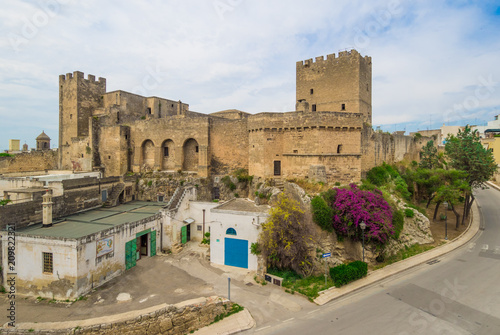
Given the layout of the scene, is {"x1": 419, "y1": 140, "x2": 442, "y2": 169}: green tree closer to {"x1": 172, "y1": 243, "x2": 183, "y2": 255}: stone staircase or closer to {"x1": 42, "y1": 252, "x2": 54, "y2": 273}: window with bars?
{"x1": 172, "y1": 243, "x2": 183, "y2": 255}: stone staircase

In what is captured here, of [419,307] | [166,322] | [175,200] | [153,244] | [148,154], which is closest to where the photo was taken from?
[166,322]

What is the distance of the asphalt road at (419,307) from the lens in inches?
400

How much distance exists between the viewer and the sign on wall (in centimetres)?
1329

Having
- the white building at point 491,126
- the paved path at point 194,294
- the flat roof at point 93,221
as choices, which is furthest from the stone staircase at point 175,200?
the white building at point 491,126

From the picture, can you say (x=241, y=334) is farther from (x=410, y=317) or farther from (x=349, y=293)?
(x=410, y=317)

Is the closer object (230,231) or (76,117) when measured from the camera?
(230,231)

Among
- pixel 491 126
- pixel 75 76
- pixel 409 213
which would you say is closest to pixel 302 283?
pixel 409 213

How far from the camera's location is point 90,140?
2909cm

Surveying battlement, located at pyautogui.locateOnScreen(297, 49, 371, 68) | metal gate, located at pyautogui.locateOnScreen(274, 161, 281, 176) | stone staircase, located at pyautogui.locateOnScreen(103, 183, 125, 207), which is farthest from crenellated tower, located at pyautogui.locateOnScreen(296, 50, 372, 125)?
stone staircase, located at pyautogui.locateOnScreen(103, 183, 125, 207)

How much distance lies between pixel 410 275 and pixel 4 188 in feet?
82.8

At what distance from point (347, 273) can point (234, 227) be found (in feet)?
20.4

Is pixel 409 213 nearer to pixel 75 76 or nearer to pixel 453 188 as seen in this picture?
pixel 453 188

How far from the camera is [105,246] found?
13.6 m

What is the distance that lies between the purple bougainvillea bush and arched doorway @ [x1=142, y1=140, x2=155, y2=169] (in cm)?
1994
